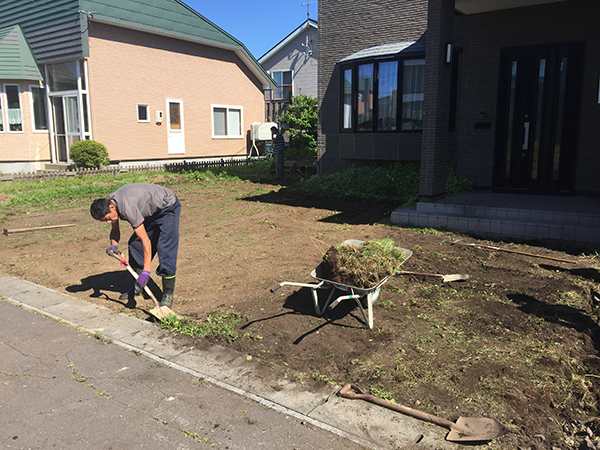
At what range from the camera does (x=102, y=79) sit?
18406 millimetres

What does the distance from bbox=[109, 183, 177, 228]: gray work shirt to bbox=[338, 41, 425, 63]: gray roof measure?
9322mm

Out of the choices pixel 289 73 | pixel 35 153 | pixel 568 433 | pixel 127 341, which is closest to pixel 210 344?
pixel 127 341

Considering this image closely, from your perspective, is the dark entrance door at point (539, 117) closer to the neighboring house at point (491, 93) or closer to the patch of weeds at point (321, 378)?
the neighboring house at point (491, 93)

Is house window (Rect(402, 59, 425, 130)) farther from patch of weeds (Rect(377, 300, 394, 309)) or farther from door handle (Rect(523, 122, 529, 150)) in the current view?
patch of weeds (Rect(377, 300, 394, 309))

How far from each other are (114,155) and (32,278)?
1324cm

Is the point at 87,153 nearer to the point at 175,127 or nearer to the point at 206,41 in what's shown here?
the point at 175,127

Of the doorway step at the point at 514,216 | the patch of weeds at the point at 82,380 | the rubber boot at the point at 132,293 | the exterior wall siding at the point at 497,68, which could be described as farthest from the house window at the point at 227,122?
the patch of weeds at the point at 82,380

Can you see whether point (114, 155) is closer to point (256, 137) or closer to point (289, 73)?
point (256, 137)

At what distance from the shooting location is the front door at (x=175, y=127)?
21391mm

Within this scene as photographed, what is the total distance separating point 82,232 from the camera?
9.59m

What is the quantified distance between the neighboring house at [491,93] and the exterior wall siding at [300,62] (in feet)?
68.7

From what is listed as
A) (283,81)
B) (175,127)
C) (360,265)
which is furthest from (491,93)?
(283,81)

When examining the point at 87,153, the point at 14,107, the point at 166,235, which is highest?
the point at 14,107

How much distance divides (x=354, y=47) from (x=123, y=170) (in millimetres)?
9676
